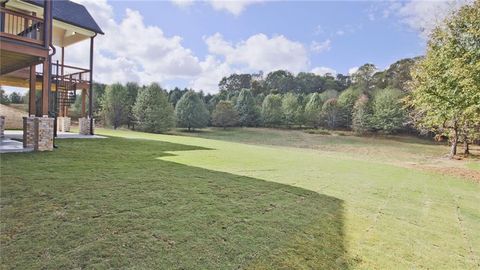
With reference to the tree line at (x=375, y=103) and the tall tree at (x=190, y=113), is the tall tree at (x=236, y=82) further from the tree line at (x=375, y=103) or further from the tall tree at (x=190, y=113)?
the tall tree at (x=190, y=113)

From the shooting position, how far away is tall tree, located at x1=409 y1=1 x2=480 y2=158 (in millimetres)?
13406

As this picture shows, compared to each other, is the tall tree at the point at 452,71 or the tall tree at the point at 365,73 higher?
the tall tree at the point at 365,73

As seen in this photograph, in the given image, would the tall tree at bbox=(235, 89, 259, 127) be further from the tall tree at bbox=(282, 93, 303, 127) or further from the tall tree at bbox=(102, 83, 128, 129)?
the tall tree at bbox=(102, 83, 128, 129)

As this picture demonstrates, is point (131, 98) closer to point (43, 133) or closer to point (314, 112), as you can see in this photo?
point (314, 112)

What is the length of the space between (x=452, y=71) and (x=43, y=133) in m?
17.8

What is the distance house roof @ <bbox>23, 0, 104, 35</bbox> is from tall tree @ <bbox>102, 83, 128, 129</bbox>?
75.6 feet

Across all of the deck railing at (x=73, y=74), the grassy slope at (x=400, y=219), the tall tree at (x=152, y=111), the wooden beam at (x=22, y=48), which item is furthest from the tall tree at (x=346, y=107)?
the wooden beam at (x=22, y=48)

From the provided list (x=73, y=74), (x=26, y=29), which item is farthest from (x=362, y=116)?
(x=26, y=29)

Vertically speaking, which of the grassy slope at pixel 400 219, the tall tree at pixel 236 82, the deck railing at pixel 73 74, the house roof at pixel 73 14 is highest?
the tall tree at pixel 236 82

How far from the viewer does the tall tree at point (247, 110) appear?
52.3 m

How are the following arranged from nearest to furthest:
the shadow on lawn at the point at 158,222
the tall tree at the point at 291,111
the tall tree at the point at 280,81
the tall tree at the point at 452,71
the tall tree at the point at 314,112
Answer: the shadow on lawn at the point at 158,222 < the tall tree at the point at 452,71 < the tall tree at the point at 314,112 < the tall tree at the point at 291,111 < the tall tree at the point at 280,81

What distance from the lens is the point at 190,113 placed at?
43.0 m

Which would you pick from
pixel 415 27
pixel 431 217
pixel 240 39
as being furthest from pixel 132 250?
pixel 240 39

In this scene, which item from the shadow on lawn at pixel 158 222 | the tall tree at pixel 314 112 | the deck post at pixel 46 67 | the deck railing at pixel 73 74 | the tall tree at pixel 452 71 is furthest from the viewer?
the tall tree at pixel 314 112
